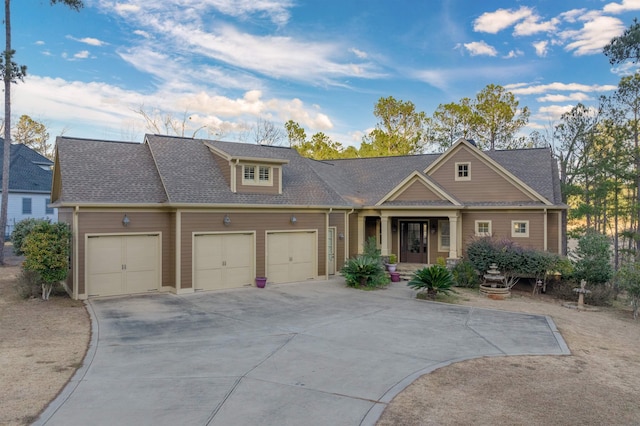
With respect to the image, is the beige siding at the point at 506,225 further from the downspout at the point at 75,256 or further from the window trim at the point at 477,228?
the downspout at the point at 75,256

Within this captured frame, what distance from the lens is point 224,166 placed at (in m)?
17.1

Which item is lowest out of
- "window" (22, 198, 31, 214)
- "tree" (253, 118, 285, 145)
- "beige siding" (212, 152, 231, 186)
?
"window" (22, 198, 31, 214)

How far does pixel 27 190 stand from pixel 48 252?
22.7 m

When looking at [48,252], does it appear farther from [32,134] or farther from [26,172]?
[32,134]

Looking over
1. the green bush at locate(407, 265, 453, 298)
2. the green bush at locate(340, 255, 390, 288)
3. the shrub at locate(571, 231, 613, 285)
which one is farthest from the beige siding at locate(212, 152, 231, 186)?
the shrub at locate(571, 231, 613, 285)

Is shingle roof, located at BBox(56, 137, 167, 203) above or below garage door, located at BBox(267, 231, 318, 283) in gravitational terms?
above

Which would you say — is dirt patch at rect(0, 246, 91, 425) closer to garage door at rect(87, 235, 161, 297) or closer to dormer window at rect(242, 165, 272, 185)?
garage door at rect(87, 235, 161, 297)

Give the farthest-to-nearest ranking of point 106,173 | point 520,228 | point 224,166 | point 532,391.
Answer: point 520,228, point 224,166, point 106,173, point 532,391

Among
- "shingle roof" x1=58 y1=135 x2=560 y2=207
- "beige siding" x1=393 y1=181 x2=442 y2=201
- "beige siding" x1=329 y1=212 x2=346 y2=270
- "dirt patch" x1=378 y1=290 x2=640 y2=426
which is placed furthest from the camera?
"beige siding" x1=393 y1=181 x2=442 y2=201

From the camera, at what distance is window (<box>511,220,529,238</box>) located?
19750mm

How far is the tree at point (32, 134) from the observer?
46469mm

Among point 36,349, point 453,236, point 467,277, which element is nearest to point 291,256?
point 467,277

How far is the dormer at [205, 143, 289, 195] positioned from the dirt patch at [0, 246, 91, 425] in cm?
681

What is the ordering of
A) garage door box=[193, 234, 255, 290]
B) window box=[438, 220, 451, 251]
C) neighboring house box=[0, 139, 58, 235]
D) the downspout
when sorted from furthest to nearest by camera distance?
neighboring house box=[0, 139, 58, 235] → window box=[438, 220, 451, 251] → garage door box=[193, 234, 255, 290] → the downspout
